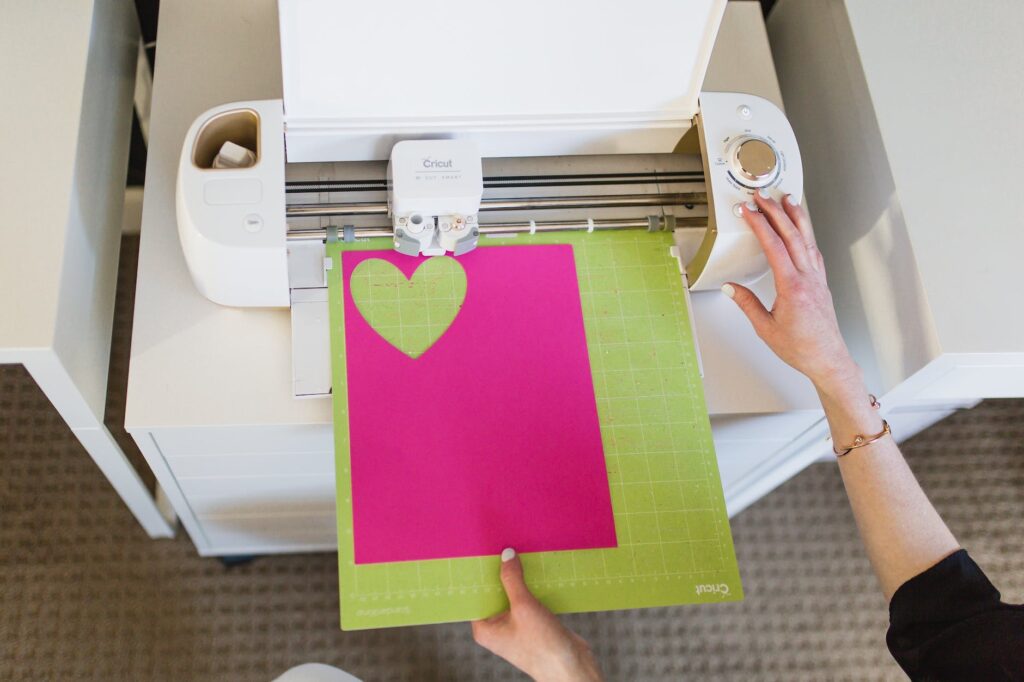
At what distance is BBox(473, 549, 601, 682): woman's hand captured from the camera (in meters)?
0.79

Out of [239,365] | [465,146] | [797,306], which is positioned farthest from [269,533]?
[797,306]

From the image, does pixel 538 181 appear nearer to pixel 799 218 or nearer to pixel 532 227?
pixel 532 227

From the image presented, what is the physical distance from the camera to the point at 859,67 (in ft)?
3.18

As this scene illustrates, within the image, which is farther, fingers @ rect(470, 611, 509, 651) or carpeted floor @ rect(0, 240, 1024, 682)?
carpeted floor @ rect(0, 240, 1024, 682)

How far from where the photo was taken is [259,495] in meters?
1.08

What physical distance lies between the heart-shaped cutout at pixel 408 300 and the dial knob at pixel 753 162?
288mm

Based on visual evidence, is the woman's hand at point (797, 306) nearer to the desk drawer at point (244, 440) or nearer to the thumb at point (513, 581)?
the thumb at point (513, 581)

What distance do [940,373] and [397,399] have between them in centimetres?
53

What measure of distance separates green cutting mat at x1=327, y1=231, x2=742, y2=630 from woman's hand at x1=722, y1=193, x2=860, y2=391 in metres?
0.09

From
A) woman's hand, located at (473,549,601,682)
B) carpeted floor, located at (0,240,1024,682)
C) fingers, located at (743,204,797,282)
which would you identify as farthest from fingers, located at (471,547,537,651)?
carpeted floor, located at (0,240,1024,682)

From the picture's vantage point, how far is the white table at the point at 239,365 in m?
0.87

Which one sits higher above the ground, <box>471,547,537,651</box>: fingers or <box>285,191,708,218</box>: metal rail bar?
<box>285,191,708,218</box>: metal rail bar

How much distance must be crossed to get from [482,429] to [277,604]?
0.60 meters

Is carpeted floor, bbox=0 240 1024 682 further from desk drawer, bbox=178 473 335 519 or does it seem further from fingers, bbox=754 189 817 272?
fingers, bbox=754 189 817 272
